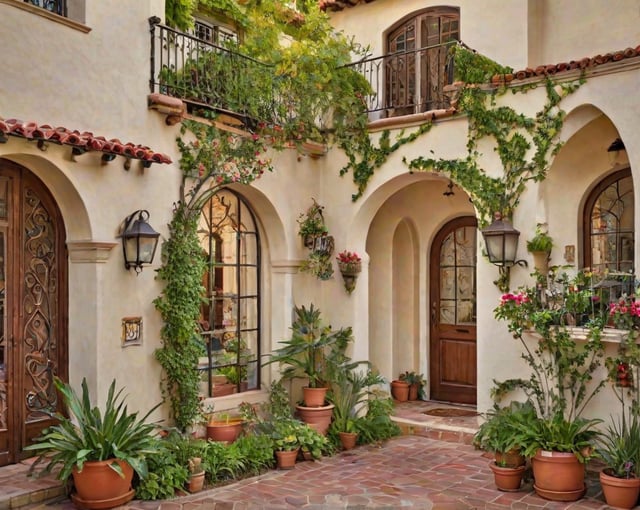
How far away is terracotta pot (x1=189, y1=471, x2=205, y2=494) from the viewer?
6859 mm

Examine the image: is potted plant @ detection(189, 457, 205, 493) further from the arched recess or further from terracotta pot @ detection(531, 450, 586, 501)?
the arched recess

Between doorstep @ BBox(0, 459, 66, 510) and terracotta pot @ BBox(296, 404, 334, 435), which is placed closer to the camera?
doorstep @ BBox(0, 459, 66, 510)

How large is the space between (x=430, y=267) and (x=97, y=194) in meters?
6.25

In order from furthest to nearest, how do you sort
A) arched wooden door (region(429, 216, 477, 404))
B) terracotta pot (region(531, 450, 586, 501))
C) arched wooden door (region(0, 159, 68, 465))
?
arched wooden door (region(429, 216, 477, 404))
arched wooden door (region(0, 159, 68, 465))
terracotta pot (region(531, 450, 586, 501))

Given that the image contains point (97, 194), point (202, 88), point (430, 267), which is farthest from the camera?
point (430, 267)

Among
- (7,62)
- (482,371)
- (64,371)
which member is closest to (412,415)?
(482,371)

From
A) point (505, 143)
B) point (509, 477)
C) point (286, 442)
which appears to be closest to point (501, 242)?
point (505, 143)

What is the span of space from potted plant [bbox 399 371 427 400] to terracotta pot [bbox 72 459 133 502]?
6219mm

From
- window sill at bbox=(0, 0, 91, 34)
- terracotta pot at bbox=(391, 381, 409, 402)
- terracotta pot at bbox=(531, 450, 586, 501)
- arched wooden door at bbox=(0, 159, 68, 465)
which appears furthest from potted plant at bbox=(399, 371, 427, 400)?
window sill at bbox=(0, 0, 91, 34)

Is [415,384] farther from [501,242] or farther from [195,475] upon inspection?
[195,475]

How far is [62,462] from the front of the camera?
21.5 ft

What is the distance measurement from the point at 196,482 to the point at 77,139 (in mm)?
3582

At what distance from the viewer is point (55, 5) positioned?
709cm

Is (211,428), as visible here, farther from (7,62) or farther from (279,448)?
(7,62)
